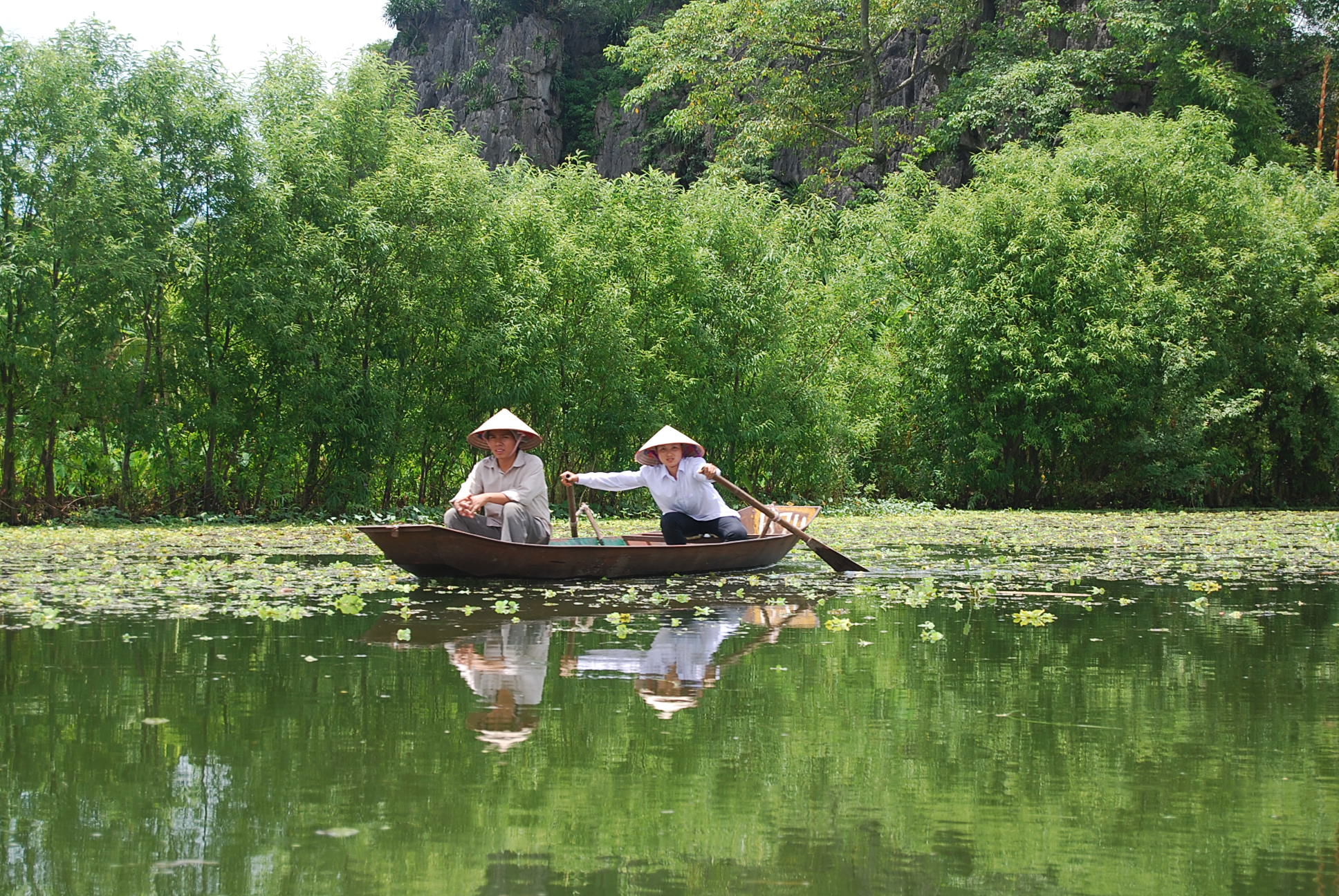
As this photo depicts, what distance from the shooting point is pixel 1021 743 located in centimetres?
406

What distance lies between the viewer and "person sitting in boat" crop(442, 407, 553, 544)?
9148 millimetres

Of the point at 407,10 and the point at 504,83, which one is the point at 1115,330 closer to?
the point at 504,83

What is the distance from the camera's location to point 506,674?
5203 mm

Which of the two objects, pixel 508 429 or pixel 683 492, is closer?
pixel 508 429

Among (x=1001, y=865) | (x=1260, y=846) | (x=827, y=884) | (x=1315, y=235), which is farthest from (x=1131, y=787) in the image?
(x=1315, y=235)

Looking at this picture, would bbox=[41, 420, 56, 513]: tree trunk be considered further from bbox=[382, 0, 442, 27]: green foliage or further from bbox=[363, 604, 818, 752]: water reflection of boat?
bbox=[382, 0, 442, 27]: green foliage

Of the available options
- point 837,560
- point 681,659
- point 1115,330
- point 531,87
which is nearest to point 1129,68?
point 1115,330

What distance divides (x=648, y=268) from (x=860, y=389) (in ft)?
15.3

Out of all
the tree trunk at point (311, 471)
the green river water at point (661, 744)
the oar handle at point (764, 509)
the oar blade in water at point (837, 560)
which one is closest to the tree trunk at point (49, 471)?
the tree trunk at point (311, 471)

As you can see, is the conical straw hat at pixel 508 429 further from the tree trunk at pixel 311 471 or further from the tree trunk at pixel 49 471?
the tree trunk at pixel 49 471

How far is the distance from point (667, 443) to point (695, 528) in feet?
2.60

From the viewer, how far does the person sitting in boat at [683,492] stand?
10039 millimetres

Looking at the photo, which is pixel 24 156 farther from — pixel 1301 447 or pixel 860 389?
pixel 1301 447

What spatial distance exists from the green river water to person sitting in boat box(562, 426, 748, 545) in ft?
6.89
